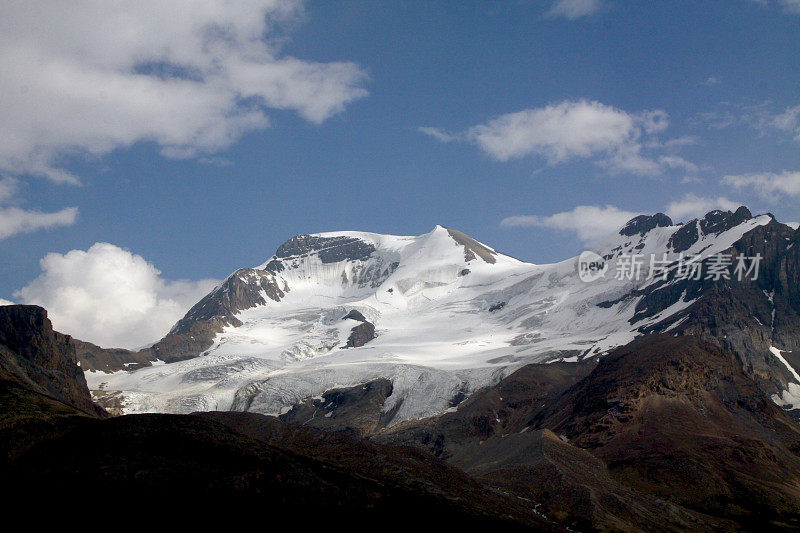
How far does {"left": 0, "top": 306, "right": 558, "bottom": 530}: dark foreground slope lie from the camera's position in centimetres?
5100

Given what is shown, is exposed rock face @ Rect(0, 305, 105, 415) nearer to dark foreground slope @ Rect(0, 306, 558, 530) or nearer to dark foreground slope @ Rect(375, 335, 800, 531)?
dark foreground slope @ Rect(0, 306, 558, 530)

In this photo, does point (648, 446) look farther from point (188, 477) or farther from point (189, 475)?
point (188, 477)

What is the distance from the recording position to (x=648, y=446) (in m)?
125

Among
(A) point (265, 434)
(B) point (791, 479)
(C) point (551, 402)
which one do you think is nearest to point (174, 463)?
(A) point (265, 434)

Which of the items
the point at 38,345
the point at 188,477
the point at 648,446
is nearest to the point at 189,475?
the point at 188,477

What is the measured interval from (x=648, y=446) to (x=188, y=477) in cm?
8974

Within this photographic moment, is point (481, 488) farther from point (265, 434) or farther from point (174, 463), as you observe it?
point (174, 463)

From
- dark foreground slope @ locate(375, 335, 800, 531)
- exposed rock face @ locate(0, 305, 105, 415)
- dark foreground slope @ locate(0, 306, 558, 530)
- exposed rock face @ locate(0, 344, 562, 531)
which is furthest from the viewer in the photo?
exposed rock face @ locate(0, 305, 105, 415)

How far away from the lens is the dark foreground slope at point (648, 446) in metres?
96.1

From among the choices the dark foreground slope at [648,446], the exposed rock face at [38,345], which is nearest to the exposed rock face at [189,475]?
the dark foreground slope at [648,446]

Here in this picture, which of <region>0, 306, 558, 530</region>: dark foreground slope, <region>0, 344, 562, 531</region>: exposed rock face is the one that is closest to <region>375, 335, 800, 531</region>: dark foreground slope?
<region>0, 306, 558, 530</region>: dark foreground slope

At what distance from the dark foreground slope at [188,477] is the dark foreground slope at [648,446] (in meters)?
26.9

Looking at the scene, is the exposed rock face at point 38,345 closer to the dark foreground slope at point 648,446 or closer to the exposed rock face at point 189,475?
the exposed rock face at point 189,475

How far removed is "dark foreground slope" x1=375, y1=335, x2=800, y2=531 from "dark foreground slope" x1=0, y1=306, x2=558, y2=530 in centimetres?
2689
